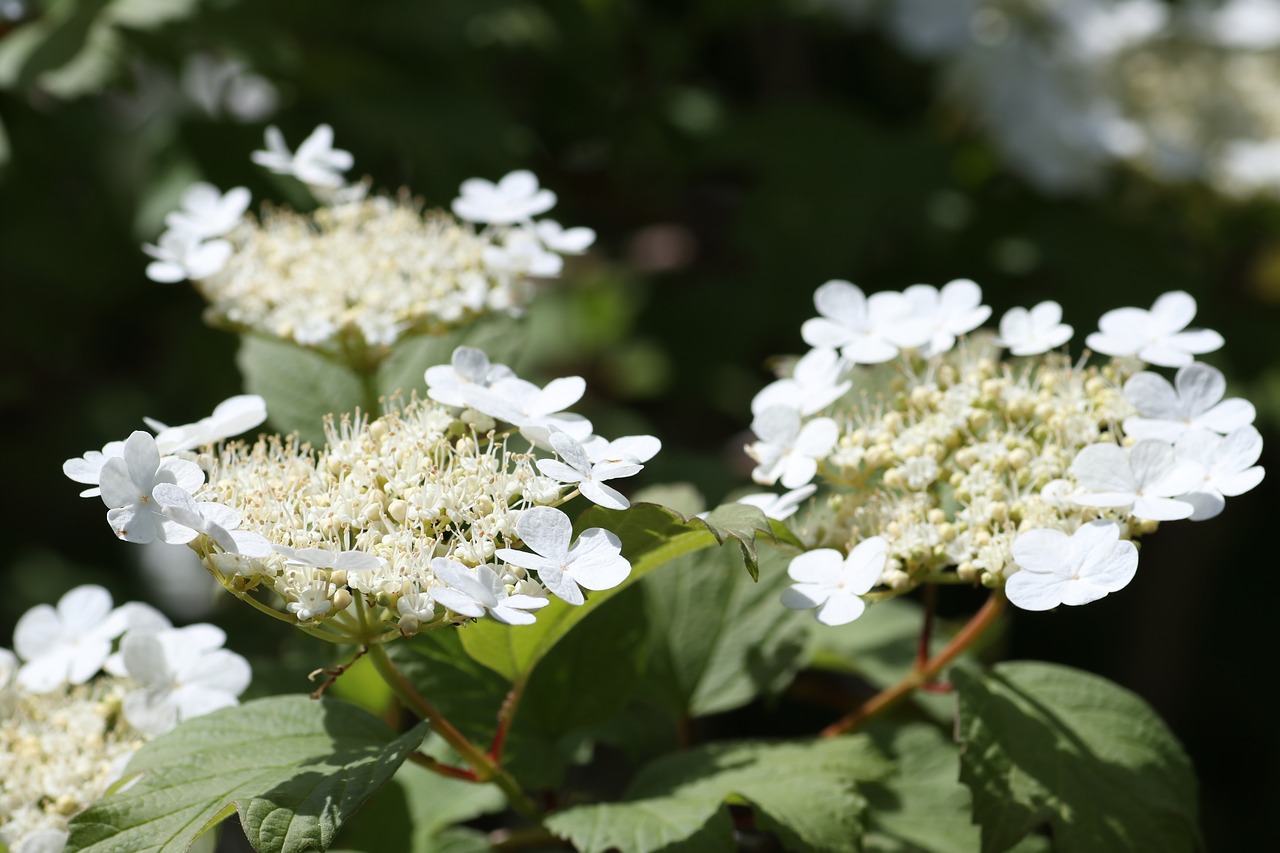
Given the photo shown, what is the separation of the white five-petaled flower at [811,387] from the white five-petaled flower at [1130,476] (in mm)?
226

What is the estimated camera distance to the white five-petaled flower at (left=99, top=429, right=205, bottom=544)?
0.86 meters

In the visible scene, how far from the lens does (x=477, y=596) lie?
85cm

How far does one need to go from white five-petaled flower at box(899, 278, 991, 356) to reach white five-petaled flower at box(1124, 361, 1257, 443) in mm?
144

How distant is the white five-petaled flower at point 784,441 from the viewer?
42.5 inches

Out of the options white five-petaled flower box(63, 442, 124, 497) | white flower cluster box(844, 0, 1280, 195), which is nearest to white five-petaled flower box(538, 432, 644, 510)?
white five-petaled flower box(63, 442, 124, 497)

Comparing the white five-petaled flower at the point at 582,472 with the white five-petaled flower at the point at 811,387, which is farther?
the white five-petaled flower at the point at 811,387

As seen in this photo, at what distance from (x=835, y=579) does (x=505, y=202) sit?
607mm

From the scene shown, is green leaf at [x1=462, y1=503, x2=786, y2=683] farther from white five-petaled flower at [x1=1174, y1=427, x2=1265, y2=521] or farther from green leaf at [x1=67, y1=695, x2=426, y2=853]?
white five-petaled flower at [x1=1174, y1=427, x2=1265, y2=521]

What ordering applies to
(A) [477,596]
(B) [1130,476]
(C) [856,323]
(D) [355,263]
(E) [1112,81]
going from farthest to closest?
(E) [1112,81] → (D) [355,263] → (C) [856,323] → (B) [1130,476] → (A) [477,596]

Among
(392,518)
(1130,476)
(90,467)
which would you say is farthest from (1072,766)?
(90,467)

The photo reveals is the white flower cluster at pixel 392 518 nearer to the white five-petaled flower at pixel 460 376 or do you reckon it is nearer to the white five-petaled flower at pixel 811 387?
the white five-petaled flower at pixel 460 376

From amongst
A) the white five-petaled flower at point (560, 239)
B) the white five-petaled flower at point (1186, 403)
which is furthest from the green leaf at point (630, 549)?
the white five-petaled flower at point (560, 239)

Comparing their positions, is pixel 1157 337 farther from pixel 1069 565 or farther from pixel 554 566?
pixel 554 566

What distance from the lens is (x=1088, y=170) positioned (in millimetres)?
2252
